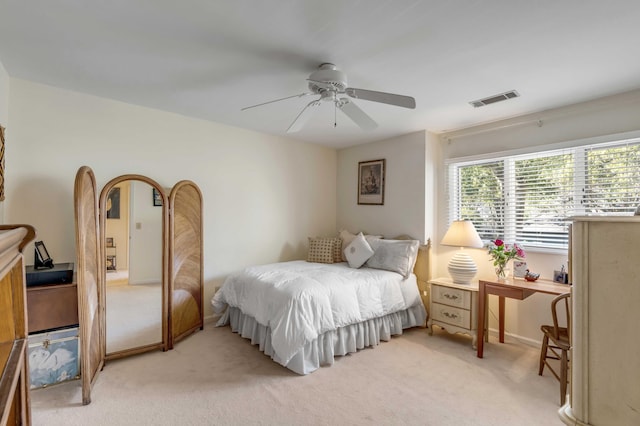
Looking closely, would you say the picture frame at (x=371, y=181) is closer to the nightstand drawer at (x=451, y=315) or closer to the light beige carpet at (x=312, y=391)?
the nightstand drawer at (x=451, y=315)

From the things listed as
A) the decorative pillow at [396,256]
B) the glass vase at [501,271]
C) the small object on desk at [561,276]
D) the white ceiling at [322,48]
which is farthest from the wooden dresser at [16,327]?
the small object on desk at [561,276]

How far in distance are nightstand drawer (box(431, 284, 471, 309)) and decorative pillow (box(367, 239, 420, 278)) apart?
1.20ft

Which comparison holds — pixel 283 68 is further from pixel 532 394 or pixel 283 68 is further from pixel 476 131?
pixel 532 394

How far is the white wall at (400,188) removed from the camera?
13.3ft

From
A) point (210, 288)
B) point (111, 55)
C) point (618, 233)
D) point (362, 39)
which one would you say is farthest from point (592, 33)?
point (210, 288)

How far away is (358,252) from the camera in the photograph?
12.9ft

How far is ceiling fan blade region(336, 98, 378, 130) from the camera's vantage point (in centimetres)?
246

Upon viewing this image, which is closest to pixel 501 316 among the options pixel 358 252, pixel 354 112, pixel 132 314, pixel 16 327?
pixel 358 252

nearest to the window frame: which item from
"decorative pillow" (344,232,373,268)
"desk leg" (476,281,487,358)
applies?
"desk leg" (476,281,487,358)

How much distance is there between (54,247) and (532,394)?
419 centimetres

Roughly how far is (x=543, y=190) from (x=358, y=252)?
2.09 meters

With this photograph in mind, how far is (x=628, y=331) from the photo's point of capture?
778mm

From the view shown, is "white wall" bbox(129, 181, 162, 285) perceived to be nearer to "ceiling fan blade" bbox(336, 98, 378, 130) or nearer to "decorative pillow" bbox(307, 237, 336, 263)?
"decorative pillow" bbox(307, 237, 336, 263)

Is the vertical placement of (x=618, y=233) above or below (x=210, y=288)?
above
